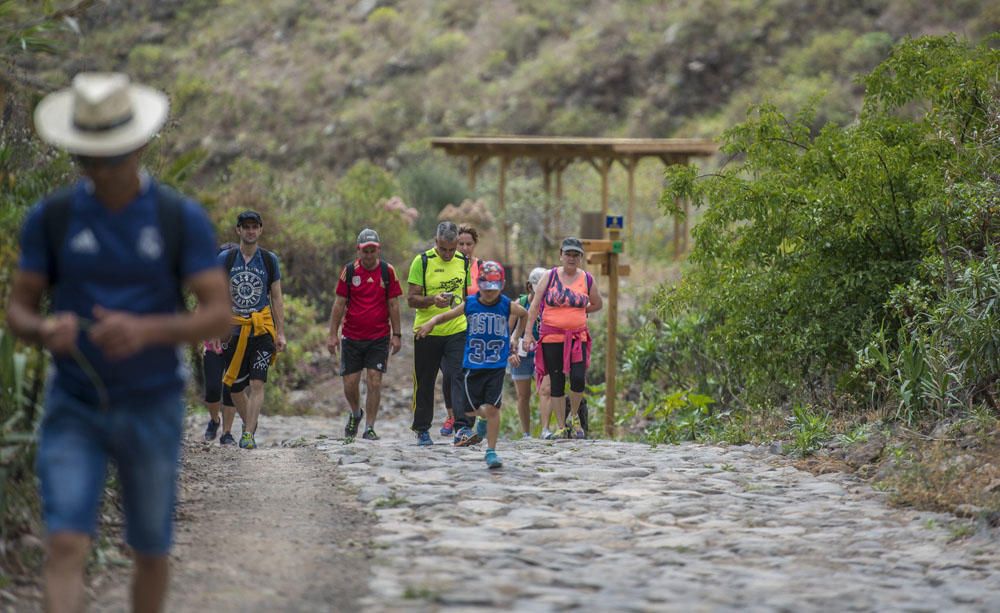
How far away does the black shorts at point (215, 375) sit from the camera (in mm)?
10703

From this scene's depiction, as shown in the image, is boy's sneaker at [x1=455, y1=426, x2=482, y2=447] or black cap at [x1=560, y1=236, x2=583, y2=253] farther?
black cap at [x1=560, y1=236, x2=583, y2=253]

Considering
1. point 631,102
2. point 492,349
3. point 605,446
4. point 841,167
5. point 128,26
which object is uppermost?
point 128,26

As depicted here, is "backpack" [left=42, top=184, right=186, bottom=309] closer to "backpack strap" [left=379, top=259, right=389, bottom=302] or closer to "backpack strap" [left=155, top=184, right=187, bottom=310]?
"backpack strap" [left=155, top=184, right=187, bottom=310]

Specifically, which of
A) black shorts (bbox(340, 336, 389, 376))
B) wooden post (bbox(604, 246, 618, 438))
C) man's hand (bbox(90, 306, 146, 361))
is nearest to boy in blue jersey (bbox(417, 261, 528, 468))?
black shorts (bbox(340, 336, 389, 376))

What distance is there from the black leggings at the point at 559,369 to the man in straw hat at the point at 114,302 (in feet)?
24.8

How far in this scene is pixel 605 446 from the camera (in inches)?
431

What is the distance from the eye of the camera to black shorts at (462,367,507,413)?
9.36m

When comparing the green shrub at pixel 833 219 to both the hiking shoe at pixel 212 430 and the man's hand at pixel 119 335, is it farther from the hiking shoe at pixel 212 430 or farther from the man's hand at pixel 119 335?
the man's hand at pixel 119 335

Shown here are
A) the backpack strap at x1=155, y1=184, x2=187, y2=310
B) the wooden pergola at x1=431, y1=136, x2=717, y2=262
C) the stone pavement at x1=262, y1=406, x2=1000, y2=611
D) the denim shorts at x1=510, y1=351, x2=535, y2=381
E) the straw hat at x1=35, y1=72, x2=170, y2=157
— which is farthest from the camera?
the wooden pergola at x1=431, y1=136, x2=717, y2=262

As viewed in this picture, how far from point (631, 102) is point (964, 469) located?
3416cm

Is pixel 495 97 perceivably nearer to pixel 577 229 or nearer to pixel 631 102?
pixel 631 102

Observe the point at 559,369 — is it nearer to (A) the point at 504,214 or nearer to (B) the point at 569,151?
(A) the point at 504,214

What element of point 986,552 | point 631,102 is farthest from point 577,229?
point 986,552

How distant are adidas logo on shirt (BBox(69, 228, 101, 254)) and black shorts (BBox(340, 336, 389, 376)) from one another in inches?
280
